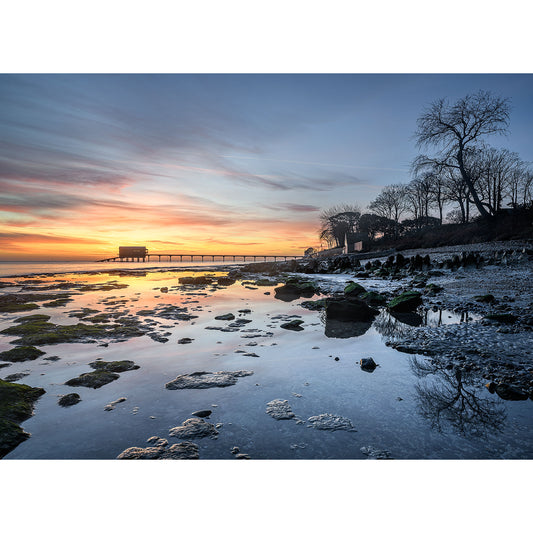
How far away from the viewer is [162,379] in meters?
4.87

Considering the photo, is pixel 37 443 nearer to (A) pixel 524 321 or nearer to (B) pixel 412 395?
(B) pixel 412 395

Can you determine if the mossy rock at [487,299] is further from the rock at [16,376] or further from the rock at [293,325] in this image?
the rock at [16,376]

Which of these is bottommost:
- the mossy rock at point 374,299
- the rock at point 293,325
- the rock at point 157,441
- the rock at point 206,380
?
the rock at point 206,380

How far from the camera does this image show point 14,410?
3.74 metres

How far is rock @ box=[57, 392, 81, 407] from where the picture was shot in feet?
13.2

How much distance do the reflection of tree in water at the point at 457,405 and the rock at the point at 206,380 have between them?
2710 millimetres

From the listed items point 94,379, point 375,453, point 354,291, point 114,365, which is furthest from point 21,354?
point 354,291

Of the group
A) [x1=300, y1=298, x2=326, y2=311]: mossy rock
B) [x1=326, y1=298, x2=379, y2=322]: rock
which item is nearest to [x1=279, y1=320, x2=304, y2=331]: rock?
[x1=326, y1=298, x2=379, y2=322]: rock

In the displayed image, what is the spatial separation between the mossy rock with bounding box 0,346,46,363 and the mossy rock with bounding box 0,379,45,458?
1.71 metres

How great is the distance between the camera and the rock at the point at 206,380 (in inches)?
182

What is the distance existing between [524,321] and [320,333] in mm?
4753

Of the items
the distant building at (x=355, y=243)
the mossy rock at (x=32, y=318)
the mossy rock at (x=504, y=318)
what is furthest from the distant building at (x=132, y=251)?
the mossy rock at (x=504, y=318)

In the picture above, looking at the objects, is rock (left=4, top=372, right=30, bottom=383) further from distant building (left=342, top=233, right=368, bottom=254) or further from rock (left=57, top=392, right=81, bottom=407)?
distant building (left=342, top=233, right=368, bottom=254)

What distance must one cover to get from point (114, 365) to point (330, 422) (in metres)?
4.02
